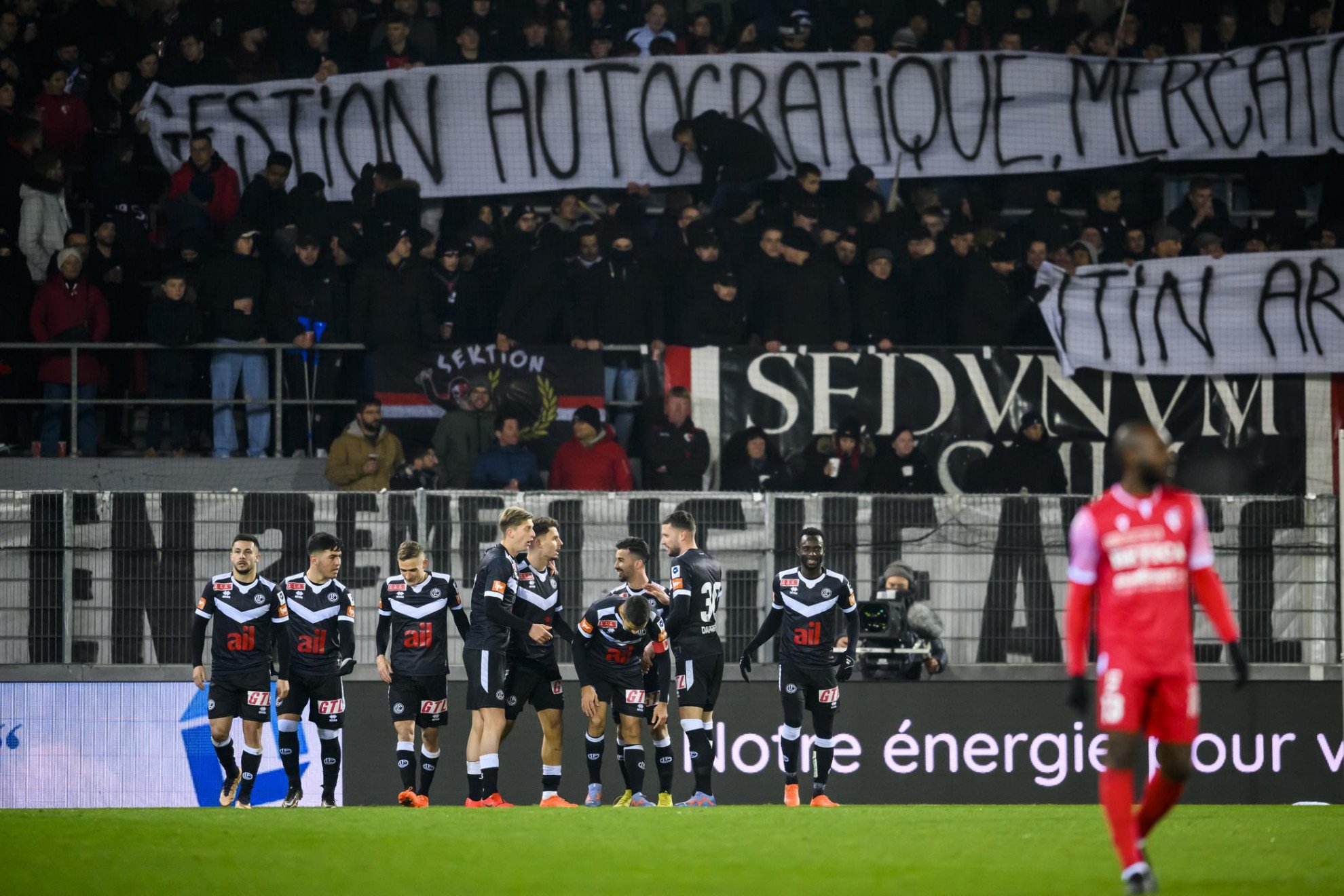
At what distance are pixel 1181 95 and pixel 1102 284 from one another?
2.79 meters

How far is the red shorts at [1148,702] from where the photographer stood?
7.18 metres

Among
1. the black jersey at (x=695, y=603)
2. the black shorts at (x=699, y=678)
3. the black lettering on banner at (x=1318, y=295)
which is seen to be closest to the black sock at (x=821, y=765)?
the black shorts at (x=699, y=678)

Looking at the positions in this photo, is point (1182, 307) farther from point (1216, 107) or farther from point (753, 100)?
point (753, 100)

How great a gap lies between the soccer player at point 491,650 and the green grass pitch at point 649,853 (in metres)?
1.40

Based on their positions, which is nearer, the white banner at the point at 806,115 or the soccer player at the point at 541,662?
the soccer player at the point at 541,662

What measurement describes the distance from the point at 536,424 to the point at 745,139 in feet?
13.0

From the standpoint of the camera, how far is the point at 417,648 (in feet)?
44.2

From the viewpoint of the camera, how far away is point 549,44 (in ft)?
62.0

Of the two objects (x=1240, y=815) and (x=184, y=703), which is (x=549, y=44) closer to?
(x=184, y=703)

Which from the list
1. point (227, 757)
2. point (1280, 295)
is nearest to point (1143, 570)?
point (227, 757)

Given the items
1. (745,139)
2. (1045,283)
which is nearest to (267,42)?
(745,139)

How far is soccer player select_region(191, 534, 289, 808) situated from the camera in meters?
13.7

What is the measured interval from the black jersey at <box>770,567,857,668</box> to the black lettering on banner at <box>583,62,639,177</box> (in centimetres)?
646

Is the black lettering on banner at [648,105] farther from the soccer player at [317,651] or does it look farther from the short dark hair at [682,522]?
the soccer player at [317,651]
